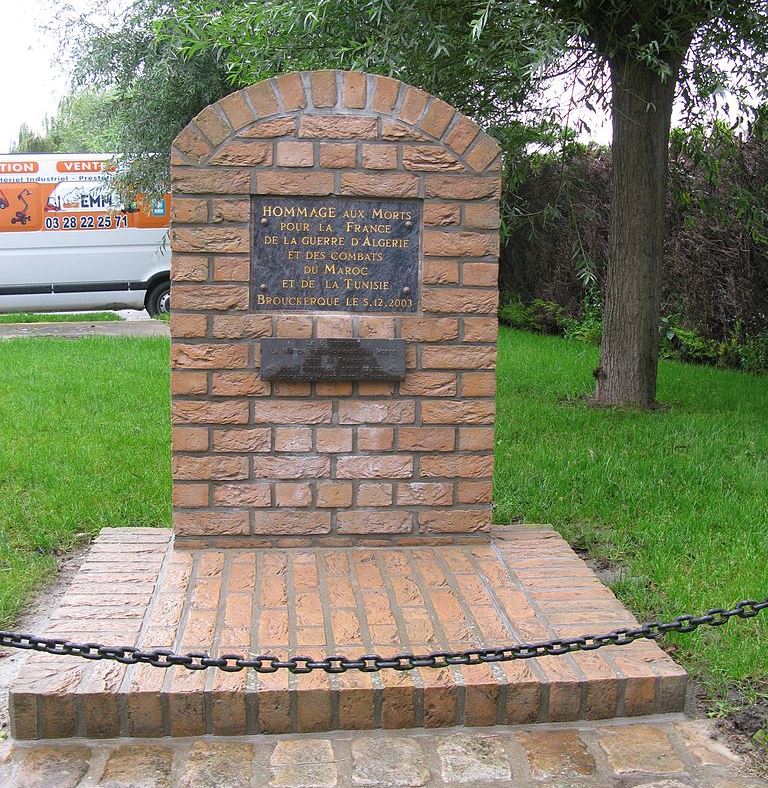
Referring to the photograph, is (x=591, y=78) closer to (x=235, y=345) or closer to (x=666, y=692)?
(x=235, y=345)

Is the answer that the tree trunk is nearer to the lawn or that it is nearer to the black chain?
the lawn

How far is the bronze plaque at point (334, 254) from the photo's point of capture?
3.91m

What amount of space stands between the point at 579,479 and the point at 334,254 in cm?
232

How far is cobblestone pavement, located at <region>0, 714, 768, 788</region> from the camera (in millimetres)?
2643

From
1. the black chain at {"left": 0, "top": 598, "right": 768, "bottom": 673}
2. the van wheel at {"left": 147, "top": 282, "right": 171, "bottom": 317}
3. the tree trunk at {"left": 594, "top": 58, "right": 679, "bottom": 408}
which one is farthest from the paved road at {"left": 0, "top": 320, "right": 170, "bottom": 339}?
the black chain at {"left": 0, "top": 598, "right": 768, "bottom": 673}

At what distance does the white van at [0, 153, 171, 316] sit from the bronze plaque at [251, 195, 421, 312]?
33.9ft

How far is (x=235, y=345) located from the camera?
3920 mm

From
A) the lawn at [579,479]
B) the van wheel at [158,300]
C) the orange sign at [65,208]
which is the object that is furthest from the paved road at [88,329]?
the lawn at [579,479]

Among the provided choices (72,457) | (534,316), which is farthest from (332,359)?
(534,316)

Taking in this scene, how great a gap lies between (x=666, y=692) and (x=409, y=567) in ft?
3.91

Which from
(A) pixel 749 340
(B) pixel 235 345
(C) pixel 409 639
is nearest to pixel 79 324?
(A) pixel 749 340

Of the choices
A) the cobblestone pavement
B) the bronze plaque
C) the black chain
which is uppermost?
the bronze plaque

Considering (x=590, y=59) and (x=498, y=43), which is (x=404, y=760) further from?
(x=590, y=59)

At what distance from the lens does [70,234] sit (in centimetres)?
1418
